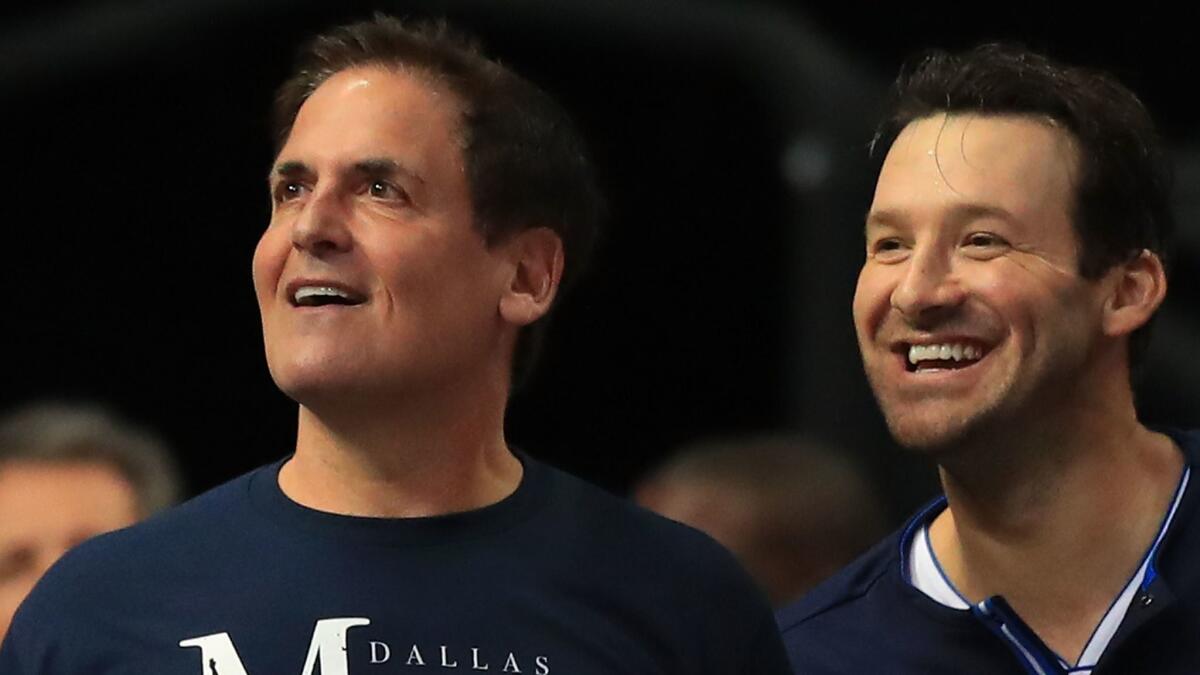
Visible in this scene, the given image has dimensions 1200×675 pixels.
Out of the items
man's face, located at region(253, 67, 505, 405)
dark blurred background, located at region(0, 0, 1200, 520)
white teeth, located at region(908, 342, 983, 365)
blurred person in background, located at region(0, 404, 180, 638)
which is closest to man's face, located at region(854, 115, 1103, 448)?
white teeth, located at region(908, 342, 983, 365)

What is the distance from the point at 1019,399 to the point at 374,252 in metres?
0.84

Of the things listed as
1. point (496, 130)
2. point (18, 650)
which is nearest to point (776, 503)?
point (496, 130)

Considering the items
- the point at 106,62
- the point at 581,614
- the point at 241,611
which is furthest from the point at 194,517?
the point at 106,62

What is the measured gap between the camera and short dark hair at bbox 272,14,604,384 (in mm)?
2352

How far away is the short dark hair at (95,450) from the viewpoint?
3066 millimetres

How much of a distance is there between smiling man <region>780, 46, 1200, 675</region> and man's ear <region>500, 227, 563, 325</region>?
1.47ft

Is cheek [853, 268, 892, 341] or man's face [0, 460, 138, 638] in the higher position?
cheek [853, 268, 892, 341]

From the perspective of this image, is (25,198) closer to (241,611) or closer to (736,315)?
(736,315)

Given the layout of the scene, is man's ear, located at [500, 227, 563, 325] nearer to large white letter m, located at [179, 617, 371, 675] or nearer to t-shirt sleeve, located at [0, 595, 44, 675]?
large white letter m, located at [179, 617, 371, 675]

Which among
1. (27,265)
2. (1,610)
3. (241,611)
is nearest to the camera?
(241,611)

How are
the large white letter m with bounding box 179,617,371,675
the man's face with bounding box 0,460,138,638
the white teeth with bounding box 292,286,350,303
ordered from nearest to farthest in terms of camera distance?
1. the large white letter m with bounding box 179,617,371,675
2. the white teeth with bounding box 292,286,350,303
3. the man's face with bounding box 0,460,138,638

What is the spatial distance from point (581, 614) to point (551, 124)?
1.92 feet

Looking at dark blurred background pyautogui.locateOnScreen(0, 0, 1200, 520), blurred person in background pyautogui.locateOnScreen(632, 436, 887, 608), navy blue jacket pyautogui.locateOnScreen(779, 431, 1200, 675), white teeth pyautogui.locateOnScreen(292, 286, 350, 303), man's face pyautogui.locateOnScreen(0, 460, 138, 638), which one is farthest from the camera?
dark blurred background pyautogui.locateOnScreen(0, 0, 1200, 520)

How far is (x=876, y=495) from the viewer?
3.78 metres
